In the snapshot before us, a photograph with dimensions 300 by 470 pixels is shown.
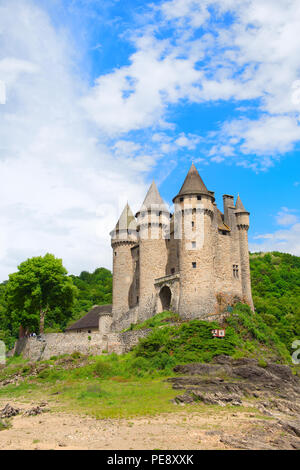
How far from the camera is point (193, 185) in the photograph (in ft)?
146

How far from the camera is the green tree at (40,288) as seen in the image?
143 feet

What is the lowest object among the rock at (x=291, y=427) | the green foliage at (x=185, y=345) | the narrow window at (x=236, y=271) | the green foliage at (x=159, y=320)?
the rock at (x=291, y=427)

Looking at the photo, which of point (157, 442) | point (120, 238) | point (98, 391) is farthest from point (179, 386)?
point (120, 238)

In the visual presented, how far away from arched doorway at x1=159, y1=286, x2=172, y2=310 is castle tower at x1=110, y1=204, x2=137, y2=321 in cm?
604

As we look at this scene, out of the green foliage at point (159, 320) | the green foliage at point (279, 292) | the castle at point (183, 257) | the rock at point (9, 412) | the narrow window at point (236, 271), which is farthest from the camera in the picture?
the green foliage at point (279, 292)

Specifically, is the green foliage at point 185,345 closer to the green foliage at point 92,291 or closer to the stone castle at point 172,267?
the stone castle at point 172,267

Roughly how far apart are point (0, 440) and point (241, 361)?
20.5m

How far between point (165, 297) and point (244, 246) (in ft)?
34.5

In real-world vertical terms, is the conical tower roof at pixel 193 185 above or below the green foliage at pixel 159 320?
above

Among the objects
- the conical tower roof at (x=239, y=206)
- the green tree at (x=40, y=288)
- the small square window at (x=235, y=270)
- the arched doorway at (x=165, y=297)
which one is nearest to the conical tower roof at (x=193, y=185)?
the conical tower roof at (x=239, y=206)

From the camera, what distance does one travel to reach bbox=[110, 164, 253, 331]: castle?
136 ft

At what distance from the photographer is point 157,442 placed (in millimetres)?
16672
